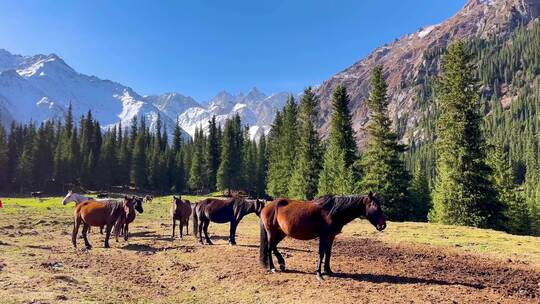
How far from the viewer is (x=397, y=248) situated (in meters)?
20.1

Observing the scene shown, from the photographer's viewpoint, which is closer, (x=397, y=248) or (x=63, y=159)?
(x=397, y=248)

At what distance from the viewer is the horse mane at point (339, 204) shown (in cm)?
1259

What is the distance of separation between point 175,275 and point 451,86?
34081mm

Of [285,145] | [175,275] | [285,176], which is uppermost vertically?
[285,145]

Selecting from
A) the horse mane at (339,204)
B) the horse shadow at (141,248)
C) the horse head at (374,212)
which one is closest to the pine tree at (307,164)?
the horse shadow at (141,248)

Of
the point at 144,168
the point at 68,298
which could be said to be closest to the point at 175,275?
the point at 68,298

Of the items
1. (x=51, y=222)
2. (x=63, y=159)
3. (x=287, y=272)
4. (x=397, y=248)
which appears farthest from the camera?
(x=63, y=159)

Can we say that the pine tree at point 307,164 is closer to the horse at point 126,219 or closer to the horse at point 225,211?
the horse at point 126,219

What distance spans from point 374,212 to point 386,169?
3149cm

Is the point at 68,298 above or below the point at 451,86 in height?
below

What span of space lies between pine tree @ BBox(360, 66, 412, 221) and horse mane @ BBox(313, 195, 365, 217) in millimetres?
29664

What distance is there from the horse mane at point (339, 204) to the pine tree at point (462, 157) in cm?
2724

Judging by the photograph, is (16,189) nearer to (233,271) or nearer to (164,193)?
(164,193)

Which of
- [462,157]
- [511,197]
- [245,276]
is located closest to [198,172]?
[511,197]
